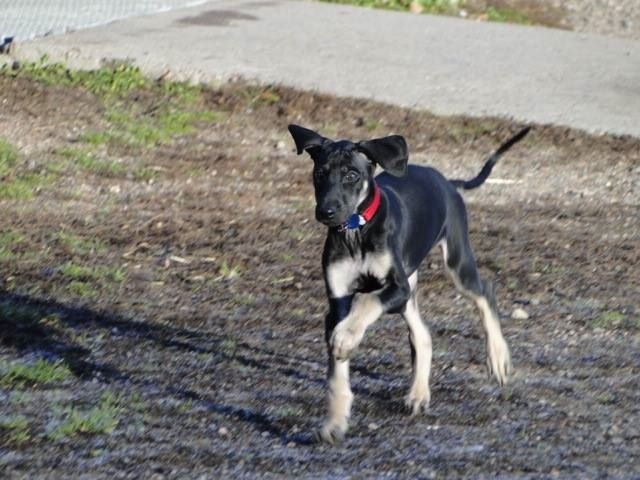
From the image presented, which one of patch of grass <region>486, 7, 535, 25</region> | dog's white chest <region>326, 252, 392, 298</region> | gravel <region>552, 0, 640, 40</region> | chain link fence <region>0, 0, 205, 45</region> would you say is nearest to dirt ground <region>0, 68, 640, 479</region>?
dog's white chest <region>326, 252, 392, 298</region>

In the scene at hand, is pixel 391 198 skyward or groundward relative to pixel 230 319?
skyward

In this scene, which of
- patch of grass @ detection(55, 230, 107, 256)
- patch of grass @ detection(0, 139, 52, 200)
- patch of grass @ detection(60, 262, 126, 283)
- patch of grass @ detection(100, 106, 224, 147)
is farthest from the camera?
patch of grass @ detection(100, 106, 224, 147)

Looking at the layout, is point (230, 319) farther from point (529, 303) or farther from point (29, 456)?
point (29, 456)

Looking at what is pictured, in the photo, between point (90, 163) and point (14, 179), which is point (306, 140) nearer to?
point (14, 179)

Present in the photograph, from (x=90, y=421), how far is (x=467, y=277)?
68.9 inches

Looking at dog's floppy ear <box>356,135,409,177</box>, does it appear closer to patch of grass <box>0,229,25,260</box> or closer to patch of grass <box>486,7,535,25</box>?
patch of grass <box>0,229,25,260</box>

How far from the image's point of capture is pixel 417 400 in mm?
5918

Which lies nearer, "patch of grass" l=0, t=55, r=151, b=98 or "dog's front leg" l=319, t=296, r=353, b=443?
"dog's front leg" l=319, t=296, r=353, b=443

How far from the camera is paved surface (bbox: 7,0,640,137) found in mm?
11492

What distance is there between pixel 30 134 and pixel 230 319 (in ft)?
11.5

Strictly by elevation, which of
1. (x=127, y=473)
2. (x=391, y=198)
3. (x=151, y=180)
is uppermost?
(x=391, y=198)

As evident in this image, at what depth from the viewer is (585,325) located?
719 centimetres

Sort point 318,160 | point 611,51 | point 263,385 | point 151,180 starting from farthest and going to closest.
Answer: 1. point 611,51
2. point 151,180
3. point 263,385
4. point 318,160

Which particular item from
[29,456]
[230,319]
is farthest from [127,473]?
[230,319]
